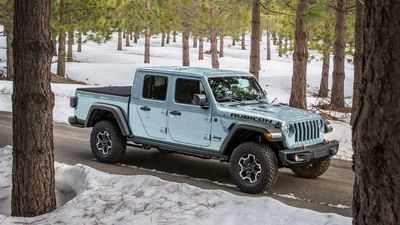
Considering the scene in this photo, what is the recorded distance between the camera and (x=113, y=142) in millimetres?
9352

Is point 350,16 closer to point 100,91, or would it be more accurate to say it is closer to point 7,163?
point 100,91

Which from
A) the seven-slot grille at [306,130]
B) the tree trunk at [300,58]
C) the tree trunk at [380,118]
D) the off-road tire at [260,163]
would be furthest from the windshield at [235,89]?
the tree trunk at [380,118]

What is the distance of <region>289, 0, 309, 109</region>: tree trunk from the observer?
43.3 ft

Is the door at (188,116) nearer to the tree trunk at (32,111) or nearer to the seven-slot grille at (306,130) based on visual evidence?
the seven-slot grille at (306,130)

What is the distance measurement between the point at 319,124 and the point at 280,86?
67.0 feet

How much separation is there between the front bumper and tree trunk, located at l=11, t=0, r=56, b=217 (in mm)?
3377

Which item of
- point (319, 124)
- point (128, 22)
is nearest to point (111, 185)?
point (319, 124)

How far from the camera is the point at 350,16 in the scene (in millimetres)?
20766

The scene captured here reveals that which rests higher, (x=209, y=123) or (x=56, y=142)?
(x=209, y=123)

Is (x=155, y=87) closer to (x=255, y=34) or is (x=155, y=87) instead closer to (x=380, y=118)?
(x=255, y=34)

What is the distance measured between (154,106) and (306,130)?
2.75 m

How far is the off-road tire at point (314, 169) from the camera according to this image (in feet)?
28.5

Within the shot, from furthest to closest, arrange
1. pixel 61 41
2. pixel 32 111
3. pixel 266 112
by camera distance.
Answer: pixel 61 41, pixel 266 112, pixel 32 111

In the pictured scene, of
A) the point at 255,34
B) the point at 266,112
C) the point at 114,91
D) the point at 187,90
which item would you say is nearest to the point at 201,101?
the point at 187,90
